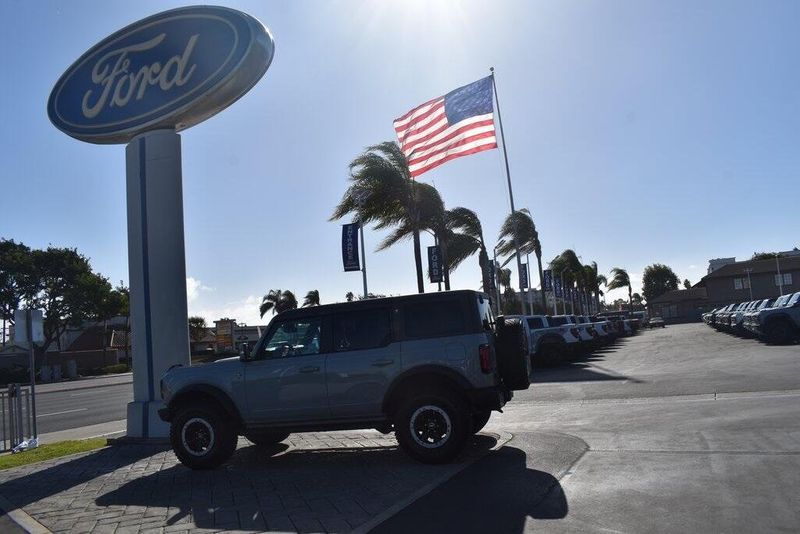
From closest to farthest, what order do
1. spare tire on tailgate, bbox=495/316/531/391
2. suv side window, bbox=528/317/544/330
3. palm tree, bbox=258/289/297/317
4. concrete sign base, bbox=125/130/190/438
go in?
1. spare tire on tailgate, bbox=495/316/531/391
2. concrete sign base, bbox=125/130/190/438
3. suv side window, bbox=528/317/544/330
4. palm tree, bbox=258/289/297/317

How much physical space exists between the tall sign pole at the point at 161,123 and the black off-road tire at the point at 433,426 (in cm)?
537

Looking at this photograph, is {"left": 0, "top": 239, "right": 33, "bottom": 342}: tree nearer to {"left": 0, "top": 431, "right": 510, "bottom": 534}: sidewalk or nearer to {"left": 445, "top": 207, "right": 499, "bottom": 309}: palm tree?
{"left": 445, "top": 207, "right": 499, "bottom": 309}: palm tree

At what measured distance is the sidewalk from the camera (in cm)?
605

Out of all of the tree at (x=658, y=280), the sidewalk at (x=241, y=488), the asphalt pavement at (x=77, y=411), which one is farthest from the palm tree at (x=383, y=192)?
the tree at (x=658, y=280)

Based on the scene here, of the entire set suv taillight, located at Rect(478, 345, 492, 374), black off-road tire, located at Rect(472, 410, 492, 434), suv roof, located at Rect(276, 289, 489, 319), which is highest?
suv roof, located at Rect(276, 289, 489, 319)

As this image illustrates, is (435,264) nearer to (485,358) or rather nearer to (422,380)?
(422,380)

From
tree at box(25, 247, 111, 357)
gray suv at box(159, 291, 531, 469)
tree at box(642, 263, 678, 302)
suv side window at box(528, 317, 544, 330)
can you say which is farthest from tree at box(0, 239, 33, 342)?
tree at box(642, 263, 678, 302)

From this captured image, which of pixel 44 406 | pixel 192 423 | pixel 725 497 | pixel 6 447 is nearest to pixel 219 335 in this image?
pixel 44 406

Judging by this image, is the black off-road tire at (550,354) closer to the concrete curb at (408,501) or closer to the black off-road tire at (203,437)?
the concrete curb at (408,501)

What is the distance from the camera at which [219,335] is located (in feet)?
208

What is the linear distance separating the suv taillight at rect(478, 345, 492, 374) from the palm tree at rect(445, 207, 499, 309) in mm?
18645

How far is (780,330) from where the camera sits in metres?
21.9

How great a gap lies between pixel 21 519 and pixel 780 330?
874 inches

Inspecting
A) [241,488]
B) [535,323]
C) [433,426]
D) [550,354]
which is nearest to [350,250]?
[535,323]
